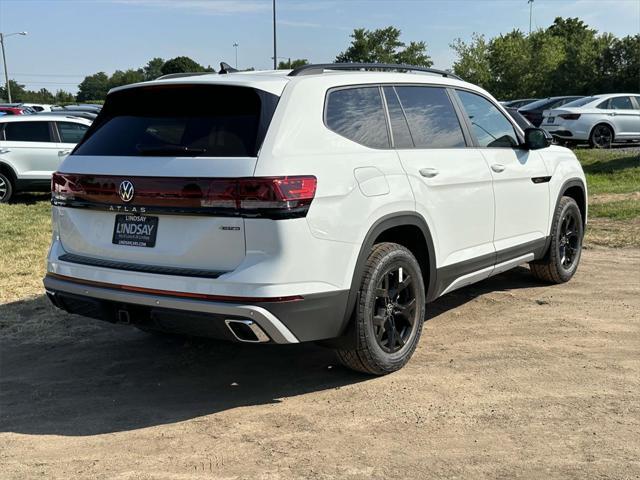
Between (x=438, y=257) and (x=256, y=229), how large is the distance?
5.32ft

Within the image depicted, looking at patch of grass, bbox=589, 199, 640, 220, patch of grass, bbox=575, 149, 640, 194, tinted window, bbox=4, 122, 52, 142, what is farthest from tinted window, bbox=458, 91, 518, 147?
tinted window, bbox=4, 122, 52, 142

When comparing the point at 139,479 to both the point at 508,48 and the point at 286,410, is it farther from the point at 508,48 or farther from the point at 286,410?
the point at 508,48

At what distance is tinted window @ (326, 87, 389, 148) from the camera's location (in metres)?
4.02

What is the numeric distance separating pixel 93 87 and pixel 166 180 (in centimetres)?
11203

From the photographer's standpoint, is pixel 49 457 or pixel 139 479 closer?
pixel 139 479

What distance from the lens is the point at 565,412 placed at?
3.79m

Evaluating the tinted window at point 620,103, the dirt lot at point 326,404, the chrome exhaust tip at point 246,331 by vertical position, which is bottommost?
the dirt lot at point 326,404

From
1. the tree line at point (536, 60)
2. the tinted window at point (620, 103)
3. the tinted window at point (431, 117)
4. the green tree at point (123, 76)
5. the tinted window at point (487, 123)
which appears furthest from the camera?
the green tree at point (123, 76)

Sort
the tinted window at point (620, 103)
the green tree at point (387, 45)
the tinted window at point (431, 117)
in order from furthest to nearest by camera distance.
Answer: the green tree at point (387, 45), the tinted window at point (620, 103), the tinted window at point (431, 117)

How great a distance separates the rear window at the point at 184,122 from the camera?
3.66m

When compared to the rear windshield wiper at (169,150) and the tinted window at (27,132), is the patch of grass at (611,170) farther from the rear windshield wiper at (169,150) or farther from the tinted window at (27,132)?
the rear windshield wiper at (169,150)

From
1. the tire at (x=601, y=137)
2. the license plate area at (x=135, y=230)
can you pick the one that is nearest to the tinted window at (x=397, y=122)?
the license plate area at (x=135, y=230)

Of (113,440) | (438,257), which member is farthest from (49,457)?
(438,257)

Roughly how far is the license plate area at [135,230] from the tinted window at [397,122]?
1614 mm
